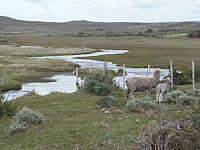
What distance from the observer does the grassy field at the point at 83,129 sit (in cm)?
1110

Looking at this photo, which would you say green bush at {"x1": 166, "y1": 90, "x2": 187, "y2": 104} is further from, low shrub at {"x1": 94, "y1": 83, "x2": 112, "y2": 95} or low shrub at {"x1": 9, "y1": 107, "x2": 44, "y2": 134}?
low shrub at {"x1": 9, "y1": 107, "x2": 44, "y2": 134}

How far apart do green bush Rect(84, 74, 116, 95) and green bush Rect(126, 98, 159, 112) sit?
636 centimetres

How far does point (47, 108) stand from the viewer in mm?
18031

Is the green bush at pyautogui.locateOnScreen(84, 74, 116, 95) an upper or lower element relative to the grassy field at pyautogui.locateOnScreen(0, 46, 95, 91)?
upper

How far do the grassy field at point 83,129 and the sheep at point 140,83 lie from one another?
3.04 meters

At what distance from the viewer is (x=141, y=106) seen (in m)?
16.4

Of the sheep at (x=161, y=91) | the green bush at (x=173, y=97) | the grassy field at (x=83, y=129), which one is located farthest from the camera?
the sheep at (x=161, y=91)

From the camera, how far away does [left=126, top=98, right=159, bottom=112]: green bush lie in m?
16.0

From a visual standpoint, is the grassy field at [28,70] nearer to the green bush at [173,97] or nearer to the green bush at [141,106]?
the green bush at [173,97]

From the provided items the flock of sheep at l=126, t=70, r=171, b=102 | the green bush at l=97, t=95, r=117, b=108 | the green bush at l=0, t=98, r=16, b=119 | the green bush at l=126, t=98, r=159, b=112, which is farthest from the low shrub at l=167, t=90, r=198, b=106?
the green bush at l=0, t=98, r=16, b=119

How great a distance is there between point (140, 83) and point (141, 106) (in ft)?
13.5

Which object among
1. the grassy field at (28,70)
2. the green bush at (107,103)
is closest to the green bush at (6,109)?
the green bush at (107,103)

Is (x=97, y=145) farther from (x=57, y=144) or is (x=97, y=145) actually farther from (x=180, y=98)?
(x=180, y=98)

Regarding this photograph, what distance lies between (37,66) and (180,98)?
114 feet
